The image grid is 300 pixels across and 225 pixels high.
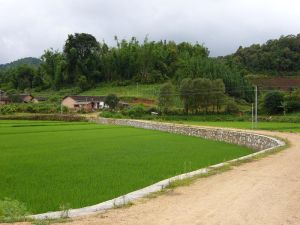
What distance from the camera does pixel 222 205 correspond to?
311 inches

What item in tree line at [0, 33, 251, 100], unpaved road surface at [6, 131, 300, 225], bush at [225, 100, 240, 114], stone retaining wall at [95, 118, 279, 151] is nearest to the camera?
unpaved road surface at [6, 131, 300, 225]

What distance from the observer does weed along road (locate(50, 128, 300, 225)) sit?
6953 millimetres

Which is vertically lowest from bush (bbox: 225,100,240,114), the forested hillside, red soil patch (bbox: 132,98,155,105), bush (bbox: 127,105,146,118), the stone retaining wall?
the stone retaining wall

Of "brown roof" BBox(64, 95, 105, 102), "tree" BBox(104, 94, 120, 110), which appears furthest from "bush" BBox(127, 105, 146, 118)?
"brown roof" BBox(64, 95, 105, 102)

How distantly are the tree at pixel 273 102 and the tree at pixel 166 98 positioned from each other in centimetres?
1295

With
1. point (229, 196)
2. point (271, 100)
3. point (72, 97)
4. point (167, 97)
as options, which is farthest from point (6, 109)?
point (229, 196)

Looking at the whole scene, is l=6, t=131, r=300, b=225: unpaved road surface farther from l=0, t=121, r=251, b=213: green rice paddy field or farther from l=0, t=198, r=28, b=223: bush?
l=0, t=121, r=251, b=213: green rice paddy field

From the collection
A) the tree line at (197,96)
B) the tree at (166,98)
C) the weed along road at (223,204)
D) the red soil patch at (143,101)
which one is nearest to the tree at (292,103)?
the tree line at (197,96)

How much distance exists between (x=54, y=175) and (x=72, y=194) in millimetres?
3252

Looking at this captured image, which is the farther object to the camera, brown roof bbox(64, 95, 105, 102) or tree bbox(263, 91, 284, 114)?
brown roof bbox(64, 95, 105, 102)

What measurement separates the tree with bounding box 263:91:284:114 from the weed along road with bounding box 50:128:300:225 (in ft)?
155

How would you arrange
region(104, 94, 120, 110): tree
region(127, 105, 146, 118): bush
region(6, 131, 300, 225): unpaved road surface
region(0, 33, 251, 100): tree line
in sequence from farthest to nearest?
region(0, 33, 251, 100): tree line, region(104, 94, 120, 110): tree, region(127, 105, 146, 118): bush, region(6, 131, 300, 225): unpaved road surface

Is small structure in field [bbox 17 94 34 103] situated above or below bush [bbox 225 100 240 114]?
above

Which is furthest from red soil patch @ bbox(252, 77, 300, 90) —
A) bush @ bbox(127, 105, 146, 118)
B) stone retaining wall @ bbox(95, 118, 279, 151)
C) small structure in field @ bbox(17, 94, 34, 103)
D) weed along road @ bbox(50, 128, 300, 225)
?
weed along road @ bbox(50, 128, 300, 225)
